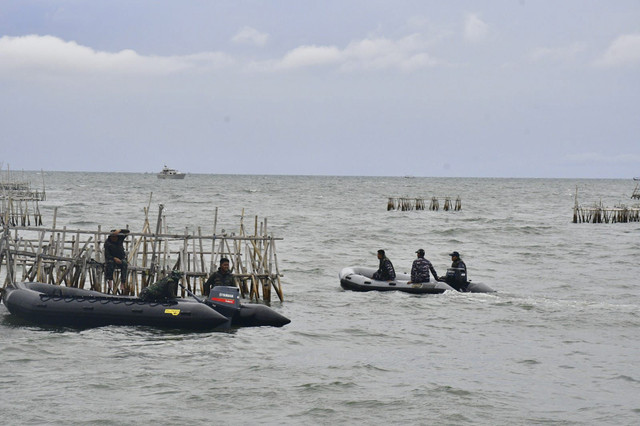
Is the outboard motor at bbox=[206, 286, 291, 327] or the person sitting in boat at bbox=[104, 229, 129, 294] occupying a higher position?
the person sitting in boat at bbox=[104, 229, 129, 294]

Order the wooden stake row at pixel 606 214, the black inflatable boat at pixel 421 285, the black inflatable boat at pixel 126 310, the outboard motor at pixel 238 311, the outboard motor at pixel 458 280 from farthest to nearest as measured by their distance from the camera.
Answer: the wooden stake row at pixel 606 214, the outboard motor at pixel 458 280, the black inflatable boat at pixel 421 285, the outboard motor at pixel 238 311, the black inflatable boat at pixel 126 310

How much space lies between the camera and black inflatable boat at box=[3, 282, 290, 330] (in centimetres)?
1642

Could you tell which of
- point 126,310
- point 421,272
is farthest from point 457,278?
point 126,310

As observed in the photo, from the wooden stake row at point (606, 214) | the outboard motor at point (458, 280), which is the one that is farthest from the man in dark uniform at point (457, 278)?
the wooden stake row at point (606, 214)

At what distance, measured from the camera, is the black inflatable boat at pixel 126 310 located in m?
16.4

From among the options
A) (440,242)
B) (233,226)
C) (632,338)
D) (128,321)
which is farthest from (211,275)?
(233,226)

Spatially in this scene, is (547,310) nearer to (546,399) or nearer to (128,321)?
(546,399)

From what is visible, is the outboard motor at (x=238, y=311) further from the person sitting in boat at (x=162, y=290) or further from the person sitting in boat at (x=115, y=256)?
the person sitting in boat at (x=115, y=256)

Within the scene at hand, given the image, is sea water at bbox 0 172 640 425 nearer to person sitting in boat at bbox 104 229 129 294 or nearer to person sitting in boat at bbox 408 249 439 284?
person sitting in boat at bbox 408 249 439 284

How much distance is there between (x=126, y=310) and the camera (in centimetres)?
1647

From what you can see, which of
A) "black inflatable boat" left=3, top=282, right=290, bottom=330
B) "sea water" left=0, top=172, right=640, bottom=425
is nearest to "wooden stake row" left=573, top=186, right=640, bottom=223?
"sea water" left=0, top=172, right=640, bottom=425

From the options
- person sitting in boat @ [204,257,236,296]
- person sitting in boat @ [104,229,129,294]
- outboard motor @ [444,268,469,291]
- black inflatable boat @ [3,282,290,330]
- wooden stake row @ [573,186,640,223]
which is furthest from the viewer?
wooden stake row @ [573,186,640,223]

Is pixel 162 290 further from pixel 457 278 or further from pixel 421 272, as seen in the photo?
pixel 457 278

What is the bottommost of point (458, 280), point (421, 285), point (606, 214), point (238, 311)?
point (238, 311)
